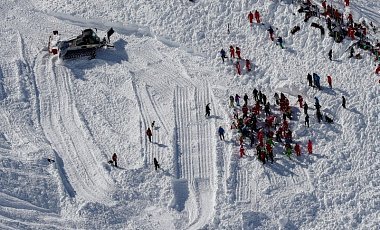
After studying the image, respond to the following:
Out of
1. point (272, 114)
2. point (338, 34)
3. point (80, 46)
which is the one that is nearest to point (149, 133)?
point (272, 114)

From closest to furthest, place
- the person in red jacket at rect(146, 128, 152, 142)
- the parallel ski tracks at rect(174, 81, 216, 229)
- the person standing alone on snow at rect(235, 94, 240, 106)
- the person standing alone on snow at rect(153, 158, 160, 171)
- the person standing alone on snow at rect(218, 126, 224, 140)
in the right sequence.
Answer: the parallel ski tracks at rect(174, 81, 216, 229), the person standing alone on snow at rect(153, 158, 160, 171), the person standing alone on snow at rect(218, 126, 224, 140), the person in red jacket at rect(146, 128, 152, 142), the person standing alone on snow at rect(235, 94, 240, 106)

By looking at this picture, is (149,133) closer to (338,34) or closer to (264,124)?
(264,124)

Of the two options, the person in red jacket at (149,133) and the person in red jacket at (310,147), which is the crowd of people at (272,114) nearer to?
the person in red jacket at (310,147)

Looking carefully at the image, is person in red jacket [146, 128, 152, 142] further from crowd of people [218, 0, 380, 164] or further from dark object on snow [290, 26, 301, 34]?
dark object on snow [290, 26, 301, 34]

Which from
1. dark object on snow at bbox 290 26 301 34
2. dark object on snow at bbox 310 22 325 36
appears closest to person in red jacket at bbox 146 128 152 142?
dark object on snow at bbox 290 26 301 34

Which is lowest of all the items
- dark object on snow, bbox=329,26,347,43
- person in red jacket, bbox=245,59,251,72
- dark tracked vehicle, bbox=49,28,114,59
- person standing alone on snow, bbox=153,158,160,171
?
person standing alone on snow, bbox=153,158,160,171

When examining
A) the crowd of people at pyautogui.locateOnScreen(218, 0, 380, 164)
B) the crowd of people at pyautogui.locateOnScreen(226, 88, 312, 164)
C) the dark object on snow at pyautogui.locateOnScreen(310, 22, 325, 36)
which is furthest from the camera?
the dark object on snow at pyautogui.locateOnScreen(310, 22, 325, 36)

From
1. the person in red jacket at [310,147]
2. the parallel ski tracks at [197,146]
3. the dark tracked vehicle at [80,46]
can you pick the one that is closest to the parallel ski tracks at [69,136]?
the dark tracked vehicle at [80,46]
